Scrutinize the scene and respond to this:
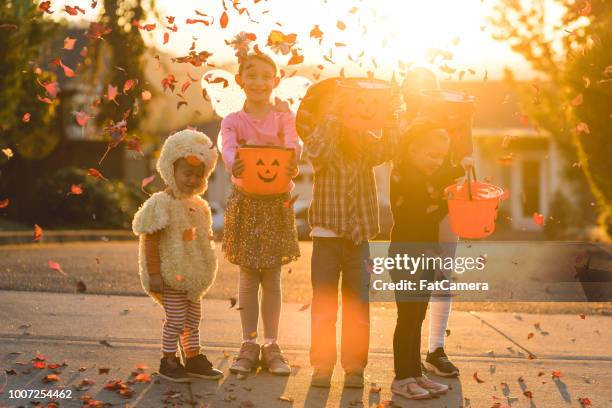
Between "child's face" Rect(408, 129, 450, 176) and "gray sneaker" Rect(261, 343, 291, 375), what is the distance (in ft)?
4.59

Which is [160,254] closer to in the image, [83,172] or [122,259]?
[122,259]

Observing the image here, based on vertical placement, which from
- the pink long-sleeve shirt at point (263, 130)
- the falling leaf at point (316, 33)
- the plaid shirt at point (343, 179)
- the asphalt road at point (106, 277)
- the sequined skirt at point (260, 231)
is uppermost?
the falling leaf at point (316, 33)

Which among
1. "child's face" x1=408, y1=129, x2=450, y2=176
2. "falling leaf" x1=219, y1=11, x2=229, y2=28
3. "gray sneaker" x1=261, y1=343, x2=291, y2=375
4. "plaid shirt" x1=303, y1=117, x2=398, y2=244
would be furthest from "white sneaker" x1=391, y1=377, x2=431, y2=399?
"falling leaf" x1=219, y1=11, x2=229, y2=28

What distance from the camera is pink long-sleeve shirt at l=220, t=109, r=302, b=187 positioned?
561 centimetres

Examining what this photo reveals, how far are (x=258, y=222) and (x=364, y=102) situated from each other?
97cm

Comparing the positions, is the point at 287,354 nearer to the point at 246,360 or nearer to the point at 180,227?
the point at 246,360

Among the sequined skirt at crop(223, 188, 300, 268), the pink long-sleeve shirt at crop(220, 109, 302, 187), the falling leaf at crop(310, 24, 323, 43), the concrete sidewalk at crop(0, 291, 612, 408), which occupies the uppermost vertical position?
the falling leaf at crop(310, 24, 323, 43)

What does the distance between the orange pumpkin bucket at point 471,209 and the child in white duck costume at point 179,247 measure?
4.59ft

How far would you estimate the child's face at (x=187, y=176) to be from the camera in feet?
17.3

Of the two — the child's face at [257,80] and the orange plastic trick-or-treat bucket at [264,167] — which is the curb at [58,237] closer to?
the child's face at [257,80]

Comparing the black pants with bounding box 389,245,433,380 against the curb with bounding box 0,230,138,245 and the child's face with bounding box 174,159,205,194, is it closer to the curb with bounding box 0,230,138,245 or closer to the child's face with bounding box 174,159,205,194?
the child's face with bounding box 174,159,205,194

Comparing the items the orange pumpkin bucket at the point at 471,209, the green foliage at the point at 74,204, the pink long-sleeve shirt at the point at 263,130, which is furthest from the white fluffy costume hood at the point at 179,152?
the green foliage at the point at 74,204

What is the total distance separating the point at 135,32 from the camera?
83.5 ft

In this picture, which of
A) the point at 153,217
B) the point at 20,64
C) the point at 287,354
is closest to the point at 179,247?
the point at 153,217
